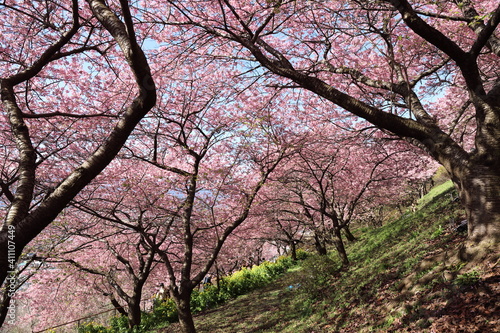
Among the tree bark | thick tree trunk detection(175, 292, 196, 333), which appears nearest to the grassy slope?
thick tree trunk detection(175, 292, 196, 333)

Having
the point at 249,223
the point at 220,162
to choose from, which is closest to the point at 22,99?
the point at 220,162

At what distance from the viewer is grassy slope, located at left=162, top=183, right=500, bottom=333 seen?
370cm

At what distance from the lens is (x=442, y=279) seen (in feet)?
15.1

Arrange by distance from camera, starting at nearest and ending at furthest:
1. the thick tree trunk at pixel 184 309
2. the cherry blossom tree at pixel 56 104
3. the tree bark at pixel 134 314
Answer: the cherry blossom tree at pixel 56 104
the thick tree trunk at pixel 184 309
the tree bark at pixel 134 314

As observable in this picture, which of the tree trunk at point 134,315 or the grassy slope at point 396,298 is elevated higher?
the tree trunk at point 134,315

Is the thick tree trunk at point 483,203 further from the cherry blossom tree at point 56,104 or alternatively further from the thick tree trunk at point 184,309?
the thick tree trunk at point 184,309

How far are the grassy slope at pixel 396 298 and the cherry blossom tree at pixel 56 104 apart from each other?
442 cm

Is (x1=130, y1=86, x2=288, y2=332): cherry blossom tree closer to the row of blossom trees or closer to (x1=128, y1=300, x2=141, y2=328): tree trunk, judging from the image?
the row of blossom trees

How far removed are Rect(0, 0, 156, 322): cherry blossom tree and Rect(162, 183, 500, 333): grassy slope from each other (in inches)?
174

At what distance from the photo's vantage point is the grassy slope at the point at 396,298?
3703mm

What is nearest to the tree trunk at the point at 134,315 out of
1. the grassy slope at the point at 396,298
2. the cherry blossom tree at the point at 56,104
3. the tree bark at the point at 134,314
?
the tree bark at the point at 134,314

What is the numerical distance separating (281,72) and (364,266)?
7.22 metres

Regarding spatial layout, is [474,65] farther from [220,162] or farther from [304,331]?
[220,162]

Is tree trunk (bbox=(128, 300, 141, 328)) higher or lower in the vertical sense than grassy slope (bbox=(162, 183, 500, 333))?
higher
